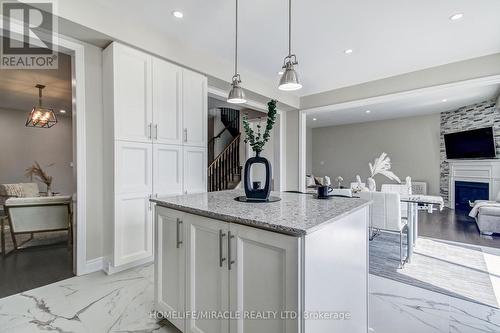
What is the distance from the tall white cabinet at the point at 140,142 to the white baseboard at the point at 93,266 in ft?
0.37

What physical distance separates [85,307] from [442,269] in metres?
3.54

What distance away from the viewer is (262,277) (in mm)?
1125

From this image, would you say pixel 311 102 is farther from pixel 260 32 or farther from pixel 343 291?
pixel 343 291

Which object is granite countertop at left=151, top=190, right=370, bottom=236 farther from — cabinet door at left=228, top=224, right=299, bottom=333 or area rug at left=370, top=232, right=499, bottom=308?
area rug at left=370, top=232, right=499, bottom=308

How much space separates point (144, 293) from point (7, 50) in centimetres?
297

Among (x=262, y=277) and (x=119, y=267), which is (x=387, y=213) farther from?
(x=119, y=267)

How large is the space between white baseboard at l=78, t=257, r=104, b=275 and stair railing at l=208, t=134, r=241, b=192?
3.58 metres

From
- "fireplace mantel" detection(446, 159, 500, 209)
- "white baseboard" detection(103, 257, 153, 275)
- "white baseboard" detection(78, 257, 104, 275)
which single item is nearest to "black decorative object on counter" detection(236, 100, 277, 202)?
"white baseboard" detection(103, 257, 153, 275)

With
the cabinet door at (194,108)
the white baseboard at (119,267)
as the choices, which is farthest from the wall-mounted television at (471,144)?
the white baseboard at (119,267)

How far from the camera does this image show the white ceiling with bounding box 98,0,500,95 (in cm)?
235

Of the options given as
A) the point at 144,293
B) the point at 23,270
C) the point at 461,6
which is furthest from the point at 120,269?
the point at 461,6

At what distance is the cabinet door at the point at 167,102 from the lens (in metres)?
2.80

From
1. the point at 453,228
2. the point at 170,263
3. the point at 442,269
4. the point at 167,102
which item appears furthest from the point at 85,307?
the point at 453,228

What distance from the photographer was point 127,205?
2545mm
